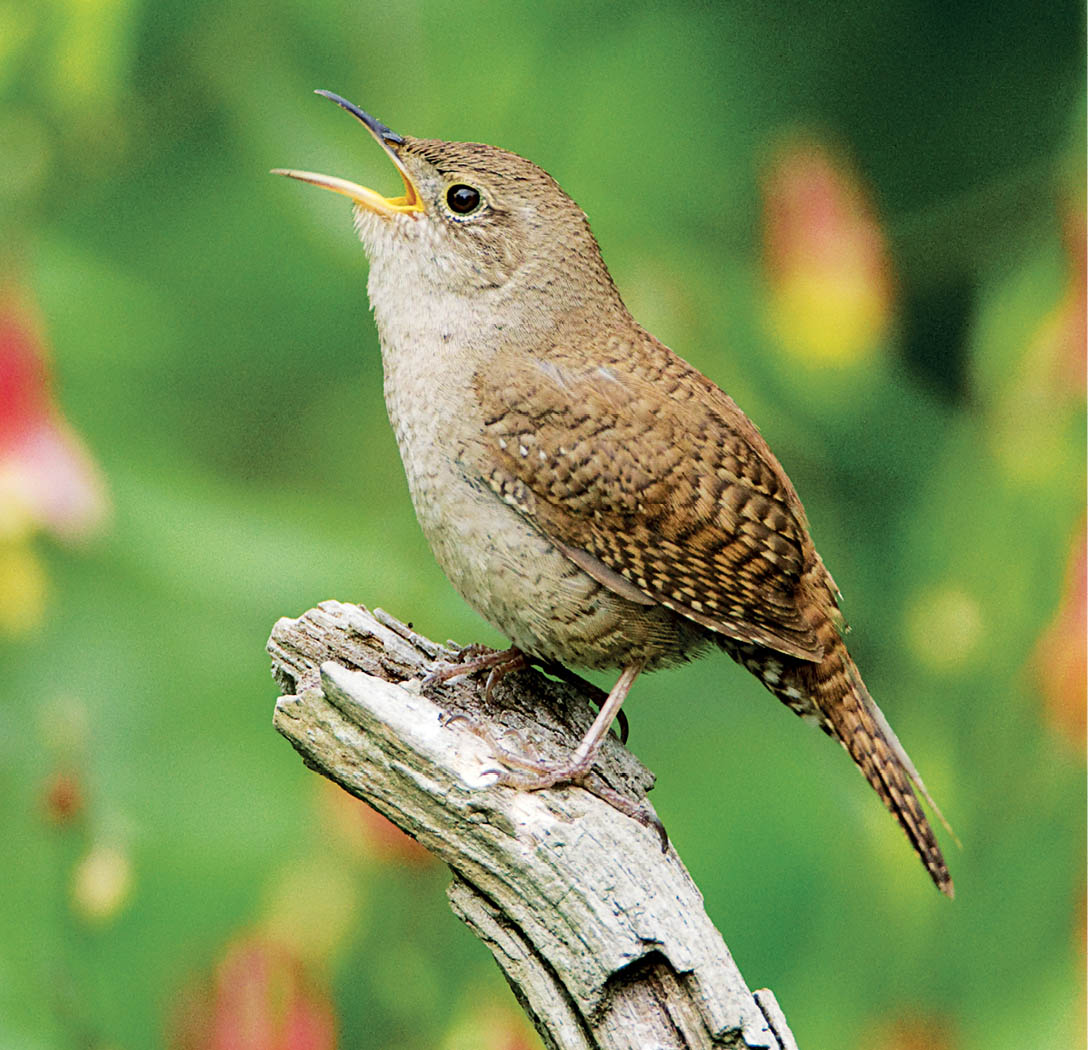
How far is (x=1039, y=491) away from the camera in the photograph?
13.8ft

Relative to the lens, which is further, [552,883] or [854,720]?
[854,720]

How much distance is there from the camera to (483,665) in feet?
8.86

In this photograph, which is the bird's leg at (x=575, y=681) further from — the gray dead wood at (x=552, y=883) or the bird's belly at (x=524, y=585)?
the gray dead wood at (x=552, y=883)

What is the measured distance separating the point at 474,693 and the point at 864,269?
2184mm

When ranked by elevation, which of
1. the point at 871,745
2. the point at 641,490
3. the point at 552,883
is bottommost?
the point at 552,883

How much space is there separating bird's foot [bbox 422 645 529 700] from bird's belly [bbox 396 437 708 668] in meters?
0.11

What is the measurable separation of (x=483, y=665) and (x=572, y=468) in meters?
0.45

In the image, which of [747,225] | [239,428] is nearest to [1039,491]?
[747,225]

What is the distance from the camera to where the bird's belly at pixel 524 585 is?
251 cm

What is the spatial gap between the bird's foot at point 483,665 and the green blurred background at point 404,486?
3.82 feet

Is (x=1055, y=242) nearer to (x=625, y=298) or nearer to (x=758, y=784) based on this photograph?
(x=625, y=298)

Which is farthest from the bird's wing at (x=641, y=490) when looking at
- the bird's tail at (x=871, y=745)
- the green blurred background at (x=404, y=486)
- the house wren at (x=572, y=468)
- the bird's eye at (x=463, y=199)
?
the green blurred background at (x=404, y=486)

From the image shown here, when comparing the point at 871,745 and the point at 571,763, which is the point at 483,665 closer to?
the point at 571,763

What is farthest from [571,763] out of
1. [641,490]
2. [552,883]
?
[641,490]
